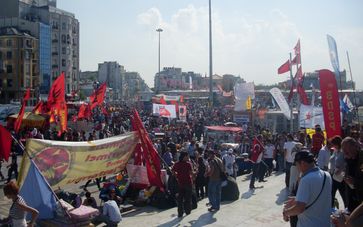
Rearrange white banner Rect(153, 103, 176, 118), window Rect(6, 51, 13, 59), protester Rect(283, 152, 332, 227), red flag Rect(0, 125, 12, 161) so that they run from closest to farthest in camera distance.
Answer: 1. protester Rect(283, 152, 332, 227)
2. red flag Rect(0, 125, 12, 161)
3. white banner Rect(153, 103, 176, 118)
4. window Rect(6, 51, 13, 59)

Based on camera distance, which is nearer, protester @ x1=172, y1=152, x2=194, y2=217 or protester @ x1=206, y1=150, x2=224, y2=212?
protester @ x1=172, y1=152, x2=194, y2=217

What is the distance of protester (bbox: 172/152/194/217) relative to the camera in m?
9.84

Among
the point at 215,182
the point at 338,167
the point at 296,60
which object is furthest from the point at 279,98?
the point at 338,167

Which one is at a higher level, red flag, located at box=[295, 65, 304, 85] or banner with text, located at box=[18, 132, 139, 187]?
red flag, located at box=[295, 65, 304, 85]

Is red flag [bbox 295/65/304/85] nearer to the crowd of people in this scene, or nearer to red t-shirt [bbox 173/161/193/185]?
the crowd of people

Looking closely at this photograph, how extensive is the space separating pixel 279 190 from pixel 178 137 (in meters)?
14.1

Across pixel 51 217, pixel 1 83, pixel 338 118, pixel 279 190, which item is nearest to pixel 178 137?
pixel 279 190

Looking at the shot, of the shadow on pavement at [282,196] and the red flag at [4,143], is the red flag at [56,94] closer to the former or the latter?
the red flag at [4,143]

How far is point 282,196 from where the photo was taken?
1144 centimetres

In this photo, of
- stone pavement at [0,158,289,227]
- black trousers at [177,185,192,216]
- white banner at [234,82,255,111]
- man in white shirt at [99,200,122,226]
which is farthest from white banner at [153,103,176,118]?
man in white shirt at [99,200,122,226]

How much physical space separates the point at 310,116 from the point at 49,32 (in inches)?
2533

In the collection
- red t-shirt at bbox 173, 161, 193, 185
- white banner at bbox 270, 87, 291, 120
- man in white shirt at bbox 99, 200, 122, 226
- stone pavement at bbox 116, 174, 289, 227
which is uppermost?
white banner at bbox 270, 87, 291, 120

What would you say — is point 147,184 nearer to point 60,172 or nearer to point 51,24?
point 60,172

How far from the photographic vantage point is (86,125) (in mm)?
34531
